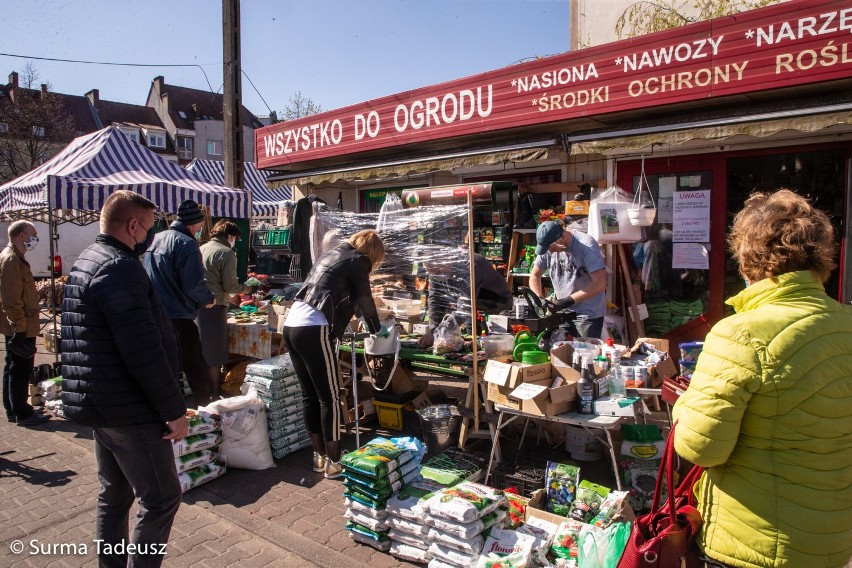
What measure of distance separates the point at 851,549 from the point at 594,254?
3887 millimetres

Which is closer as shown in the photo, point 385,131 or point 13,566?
point 13,566

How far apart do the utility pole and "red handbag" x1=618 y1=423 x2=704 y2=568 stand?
10153 millimetres

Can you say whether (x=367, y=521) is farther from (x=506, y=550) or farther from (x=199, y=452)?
(x=199, y=452)

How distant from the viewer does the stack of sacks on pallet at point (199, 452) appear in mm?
4379

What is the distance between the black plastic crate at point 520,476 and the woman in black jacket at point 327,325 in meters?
1.31

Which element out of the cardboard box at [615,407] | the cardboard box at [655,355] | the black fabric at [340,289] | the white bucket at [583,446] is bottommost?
the white bucket at [583,446]

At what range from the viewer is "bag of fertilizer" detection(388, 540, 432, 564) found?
3.35 meters

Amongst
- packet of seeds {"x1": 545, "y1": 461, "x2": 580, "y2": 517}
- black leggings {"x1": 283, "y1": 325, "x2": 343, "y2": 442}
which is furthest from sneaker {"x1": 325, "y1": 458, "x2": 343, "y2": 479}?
packet of seeds {"x1": 545, "y1": 461, "x2": 580, "y2": 517}

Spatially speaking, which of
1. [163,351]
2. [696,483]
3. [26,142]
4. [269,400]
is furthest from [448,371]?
[26,142]

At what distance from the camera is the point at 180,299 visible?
559cm

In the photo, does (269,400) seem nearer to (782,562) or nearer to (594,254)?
(594,254)

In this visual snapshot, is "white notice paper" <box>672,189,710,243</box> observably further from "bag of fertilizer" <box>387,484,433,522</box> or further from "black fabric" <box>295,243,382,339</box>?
"bag of fertilizer" <box>387,484,433,522</box>

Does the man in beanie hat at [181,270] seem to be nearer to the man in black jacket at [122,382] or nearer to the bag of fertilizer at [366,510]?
the bag of fertilizer at [366,510]

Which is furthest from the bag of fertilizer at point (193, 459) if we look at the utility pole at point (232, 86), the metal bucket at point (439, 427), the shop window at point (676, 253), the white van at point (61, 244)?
the white van at point (61, 244)
